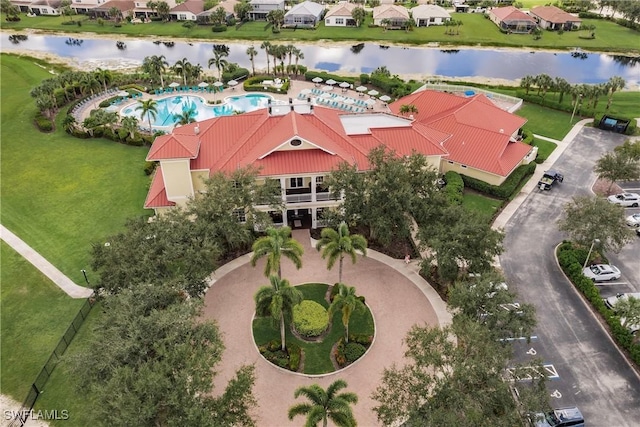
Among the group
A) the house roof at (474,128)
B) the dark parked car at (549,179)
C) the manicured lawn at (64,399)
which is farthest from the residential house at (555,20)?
the manicured lawn at (64,399)

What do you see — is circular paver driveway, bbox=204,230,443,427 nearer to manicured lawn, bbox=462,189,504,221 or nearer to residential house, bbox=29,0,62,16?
manicured lawn, bbox=462,189,504,221

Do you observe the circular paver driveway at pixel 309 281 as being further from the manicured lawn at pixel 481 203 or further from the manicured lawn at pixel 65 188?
the manicured lawn at pixel 65 188

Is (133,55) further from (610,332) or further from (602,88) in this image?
(610,332)

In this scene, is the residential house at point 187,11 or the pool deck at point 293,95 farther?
the residential house at point 187,11

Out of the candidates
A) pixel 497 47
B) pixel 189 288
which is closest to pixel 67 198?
pixel 189 288

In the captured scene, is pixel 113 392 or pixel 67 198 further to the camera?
pixel 67 198

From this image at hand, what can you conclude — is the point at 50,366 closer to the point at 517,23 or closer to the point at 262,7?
the point at 262,7
